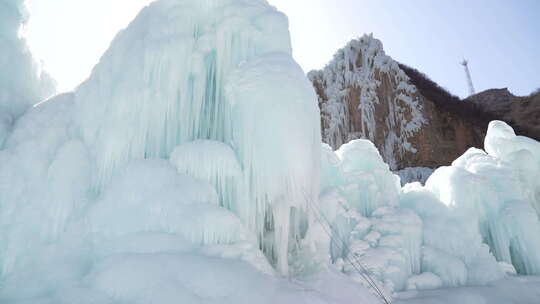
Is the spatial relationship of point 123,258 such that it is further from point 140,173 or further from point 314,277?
point 314,277

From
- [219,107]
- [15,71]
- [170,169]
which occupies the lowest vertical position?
[170,169]

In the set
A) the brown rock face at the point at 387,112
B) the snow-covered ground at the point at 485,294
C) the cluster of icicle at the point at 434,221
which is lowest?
the snow-covered ground at the point at 485,294

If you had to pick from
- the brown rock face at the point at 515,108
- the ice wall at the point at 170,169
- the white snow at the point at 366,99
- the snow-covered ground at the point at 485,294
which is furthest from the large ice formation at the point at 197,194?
the brown rock face at the point at 515,108

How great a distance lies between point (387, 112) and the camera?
2217 cm

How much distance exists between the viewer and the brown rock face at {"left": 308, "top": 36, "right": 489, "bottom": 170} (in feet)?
70.6

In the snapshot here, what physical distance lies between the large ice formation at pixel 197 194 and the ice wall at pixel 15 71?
42 centimetres

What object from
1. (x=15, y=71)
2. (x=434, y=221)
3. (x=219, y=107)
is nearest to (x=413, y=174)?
(x=434, y=221)

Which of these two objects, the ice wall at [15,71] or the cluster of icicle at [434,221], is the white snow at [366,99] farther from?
the ice wall at [15,71]

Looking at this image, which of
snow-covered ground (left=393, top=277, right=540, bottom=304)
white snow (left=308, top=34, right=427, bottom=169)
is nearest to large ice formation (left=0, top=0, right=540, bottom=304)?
snow-covered ground (left=393, top=277, right=540, bottom=304)

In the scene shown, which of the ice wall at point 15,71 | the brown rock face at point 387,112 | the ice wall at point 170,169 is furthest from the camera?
the brown rock face at point 387,112

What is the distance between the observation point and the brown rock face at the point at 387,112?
21.5m

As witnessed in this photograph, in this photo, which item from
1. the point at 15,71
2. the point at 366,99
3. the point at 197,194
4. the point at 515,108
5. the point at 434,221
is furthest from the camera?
the point at 515,108

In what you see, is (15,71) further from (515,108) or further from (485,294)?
(515,108)

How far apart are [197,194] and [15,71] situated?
555 centimetres
